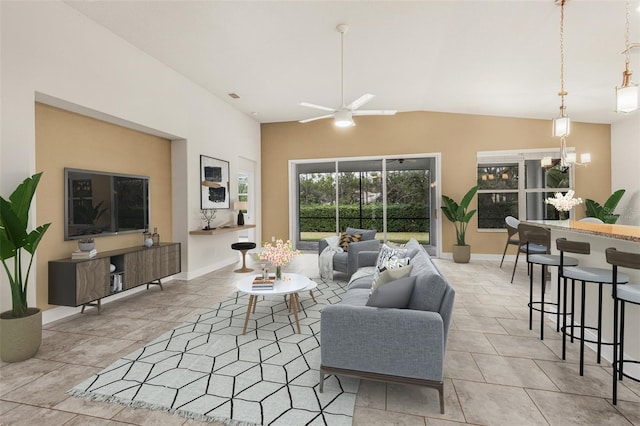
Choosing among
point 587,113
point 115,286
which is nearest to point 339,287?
point 115,286

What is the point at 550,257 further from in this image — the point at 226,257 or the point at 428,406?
the point at 226,257

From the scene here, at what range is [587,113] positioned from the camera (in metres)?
5.76

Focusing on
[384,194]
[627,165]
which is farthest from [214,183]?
[627,165]

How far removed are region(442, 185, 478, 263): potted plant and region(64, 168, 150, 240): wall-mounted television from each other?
232 inches

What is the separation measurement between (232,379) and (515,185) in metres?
7.04

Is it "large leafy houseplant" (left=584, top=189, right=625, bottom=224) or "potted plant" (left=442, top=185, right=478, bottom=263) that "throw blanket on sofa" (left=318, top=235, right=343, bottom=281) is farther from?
"large leafy houseplant" (left=584, top=189, right=625, bottom=224)

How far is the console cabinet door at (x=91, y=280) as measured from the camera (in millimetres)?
3354

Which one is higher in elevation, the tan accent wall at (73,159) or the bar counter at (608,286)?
the tan accent wall at (73,159)

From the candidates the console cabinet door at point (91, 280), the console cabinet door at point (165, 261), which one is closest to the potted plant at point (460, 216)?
the console cabinet door at point (165, 261)

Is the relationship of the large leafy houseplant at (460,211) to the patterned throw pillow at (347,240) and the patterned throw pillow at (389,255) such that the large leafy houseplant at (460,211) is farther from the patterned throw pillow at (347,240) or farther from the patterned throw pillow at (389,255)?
the patterned throw pillow at (389,255)

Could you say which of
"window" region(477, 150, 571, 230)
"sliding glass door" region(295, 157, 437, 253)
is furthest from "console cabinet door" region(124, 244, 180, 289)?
"window" region(477, 150, 571, 230)

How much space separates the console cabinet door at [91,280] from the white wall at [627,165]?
8620mm

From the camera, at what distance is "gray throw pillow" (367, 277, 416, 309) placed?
2.08 meters

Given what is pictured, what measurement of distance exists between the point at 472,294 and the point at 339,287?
1.94m
